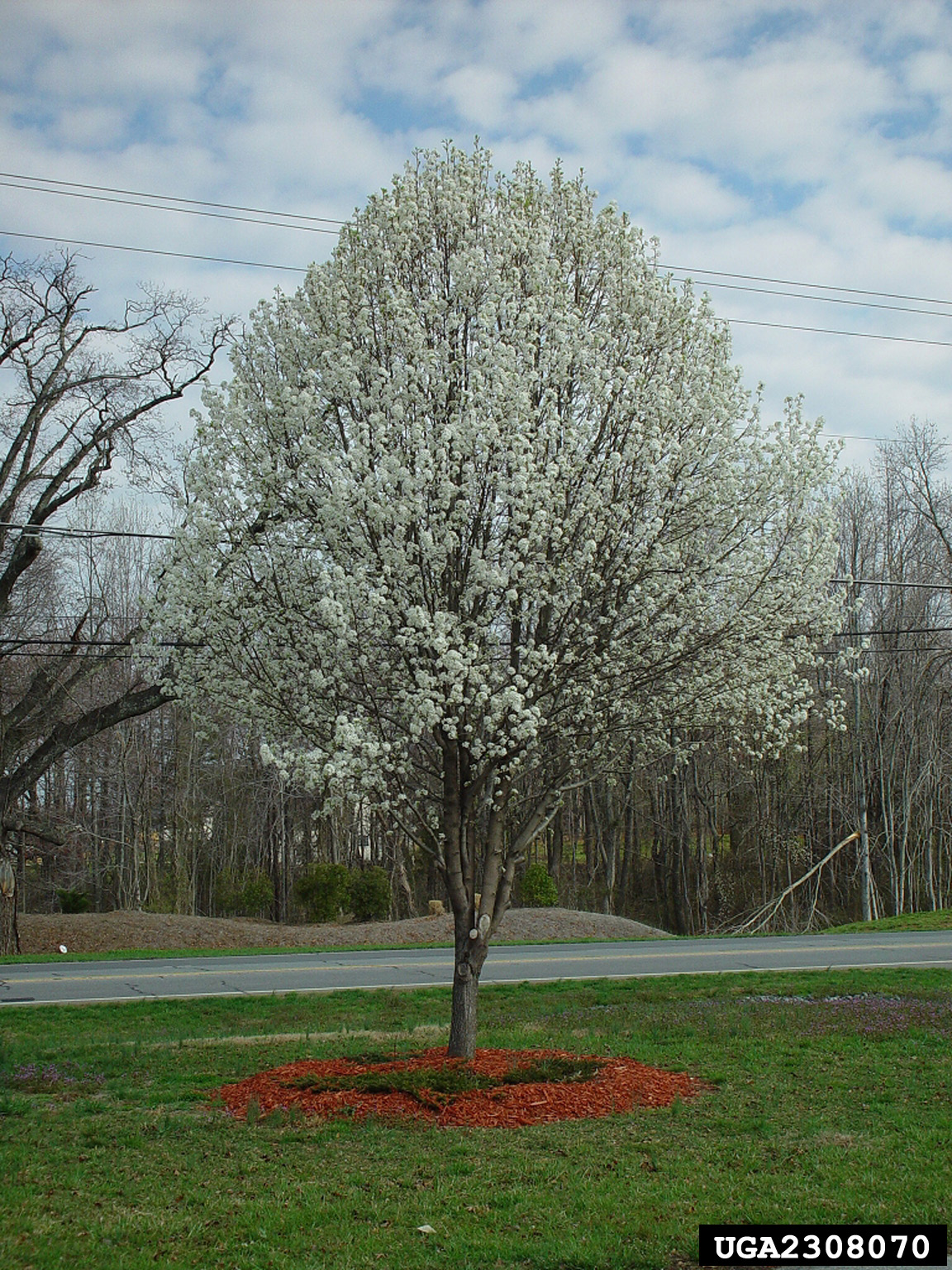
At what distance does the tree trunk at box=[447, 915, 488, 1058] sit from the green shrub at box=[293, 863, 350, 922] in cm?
2131

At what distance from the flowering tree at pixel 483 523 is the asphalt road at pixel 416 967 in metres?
7.65

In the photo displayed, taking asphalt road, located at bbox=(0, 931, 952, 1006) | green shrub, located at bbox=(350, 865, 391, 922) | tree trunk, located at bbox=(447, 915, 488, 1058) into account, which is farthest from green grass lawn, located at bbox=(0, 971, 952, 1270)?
green shrub, located at bbox=(350, 865, 391, 922)

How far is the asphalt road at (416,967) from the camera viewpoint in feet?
46.1

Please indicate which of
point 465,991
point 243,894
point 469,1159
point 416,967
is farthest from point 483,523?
point 243,894

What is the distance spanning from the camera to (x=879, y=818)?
32281mm

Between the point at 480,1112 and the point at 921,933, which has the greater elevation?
the point at 480,1112

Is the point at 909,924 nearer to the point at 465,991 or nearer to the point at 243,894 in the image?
the point at 465,991

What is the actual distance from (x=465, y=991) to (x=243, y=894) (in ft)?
85.0

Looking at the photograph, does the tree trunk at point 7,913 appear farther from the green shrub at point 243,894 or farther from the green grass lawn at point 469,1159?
the green grass lawn at point 469,1159

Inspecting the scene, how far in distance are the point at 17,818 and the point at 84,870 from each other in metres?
11.7

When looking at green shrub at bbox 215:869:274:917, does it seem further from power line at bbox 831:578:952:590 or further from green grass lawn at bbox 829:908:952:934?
power line at bbox 831:578:952:590

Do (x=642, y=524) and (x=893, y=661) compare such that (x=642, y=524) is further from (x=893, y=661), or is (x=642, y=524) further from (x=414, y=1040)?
(x=893, y=661)

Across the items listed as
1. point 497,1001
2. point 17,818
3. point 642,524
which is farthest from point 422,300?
point 17,818

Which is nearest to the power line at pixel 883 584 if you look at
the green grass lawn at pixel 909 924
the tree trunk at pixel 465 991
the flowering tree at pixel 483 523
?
the flowering tree at pixel 483 523
